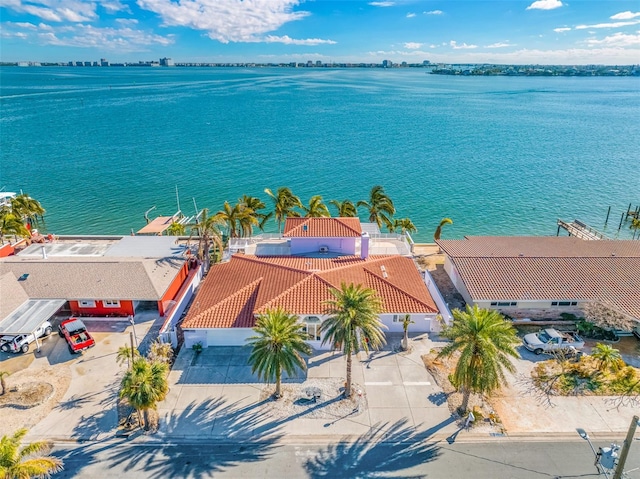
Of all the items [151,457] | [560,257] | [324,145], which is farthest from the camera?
[324,145]

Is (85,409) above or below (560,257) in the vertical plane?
below

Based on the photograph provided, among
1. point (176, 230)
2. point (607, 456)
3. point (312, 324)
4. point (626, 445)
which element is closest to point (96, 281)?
point (176, 230)

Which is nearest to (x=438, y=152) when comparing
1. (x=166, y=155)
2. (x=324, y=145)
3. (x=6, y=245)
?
(x=324, y=145)

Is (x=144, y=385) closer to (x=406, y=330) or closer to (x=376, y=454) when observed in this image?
(x=376, y=454)

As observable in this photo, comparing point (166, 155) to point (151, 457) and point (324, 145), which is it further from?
point (151, 457)

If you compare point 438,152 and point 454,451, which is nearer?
point 454,451

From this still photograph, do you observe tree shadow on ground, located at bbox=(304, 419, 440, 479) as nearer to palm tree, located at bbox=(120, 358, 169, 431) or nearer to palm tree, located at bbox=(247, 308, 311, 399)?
palm tree, located at bbox=(247, 308, 311, 399)

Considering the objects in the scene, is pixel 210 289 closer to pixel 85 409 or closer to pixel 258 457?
pixel 85 409

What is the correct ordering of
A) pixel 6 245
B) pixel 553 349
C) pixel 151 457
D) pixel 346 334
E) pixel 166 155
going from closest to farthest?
pixel 151 457 < pixel 346 334 < pixel 553 349 < pixel 6 245 < pixel 166 155
